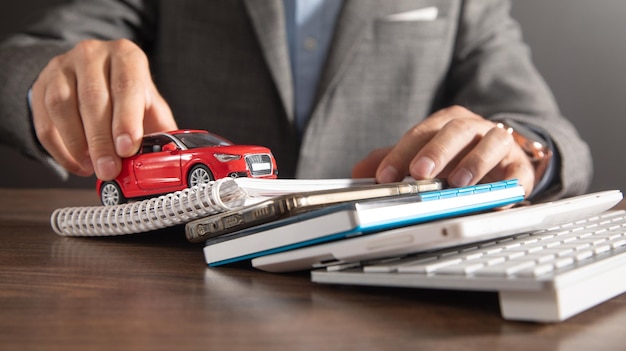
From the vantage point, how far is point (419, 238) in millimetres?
429

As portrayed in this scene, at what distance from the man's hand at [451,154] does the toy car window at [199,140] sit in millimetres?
219

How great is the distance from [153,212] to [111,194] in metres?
0.12

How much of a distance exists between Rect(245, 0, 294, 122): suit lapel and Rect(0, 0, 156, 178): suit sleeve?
0.34m

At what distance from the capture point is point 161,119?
0.81 meters

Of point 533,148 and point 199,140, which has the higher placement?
point 199,140

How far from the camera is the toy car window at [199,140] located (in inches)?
25.6

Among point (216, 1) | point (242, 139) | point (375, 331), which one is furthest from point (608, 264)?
point (216, 1)

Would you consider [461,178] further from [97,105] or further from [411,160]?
[97,105]

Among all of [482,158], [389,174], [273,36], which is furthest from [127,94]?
[273,36]

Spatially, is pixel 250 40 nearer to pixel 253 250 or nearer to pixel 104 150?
pixel 104 150

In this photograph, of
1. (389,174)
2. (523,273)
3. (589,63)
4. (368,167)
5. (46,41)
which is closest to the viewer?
(523,273)

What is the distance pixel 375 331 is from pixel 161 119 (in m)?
0.52

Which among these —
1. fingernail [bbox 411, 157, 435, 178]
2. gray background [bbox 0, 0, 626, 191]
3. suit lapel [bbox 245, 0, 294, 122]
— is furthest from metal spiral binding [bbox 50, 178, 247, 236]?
gray background [bbox 0, 0, 626, 191]

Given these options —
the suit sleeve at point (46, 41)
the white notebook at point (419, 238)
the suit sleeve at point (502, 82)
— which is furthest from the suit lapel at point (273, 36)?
the white notebook at point (419, 238)
